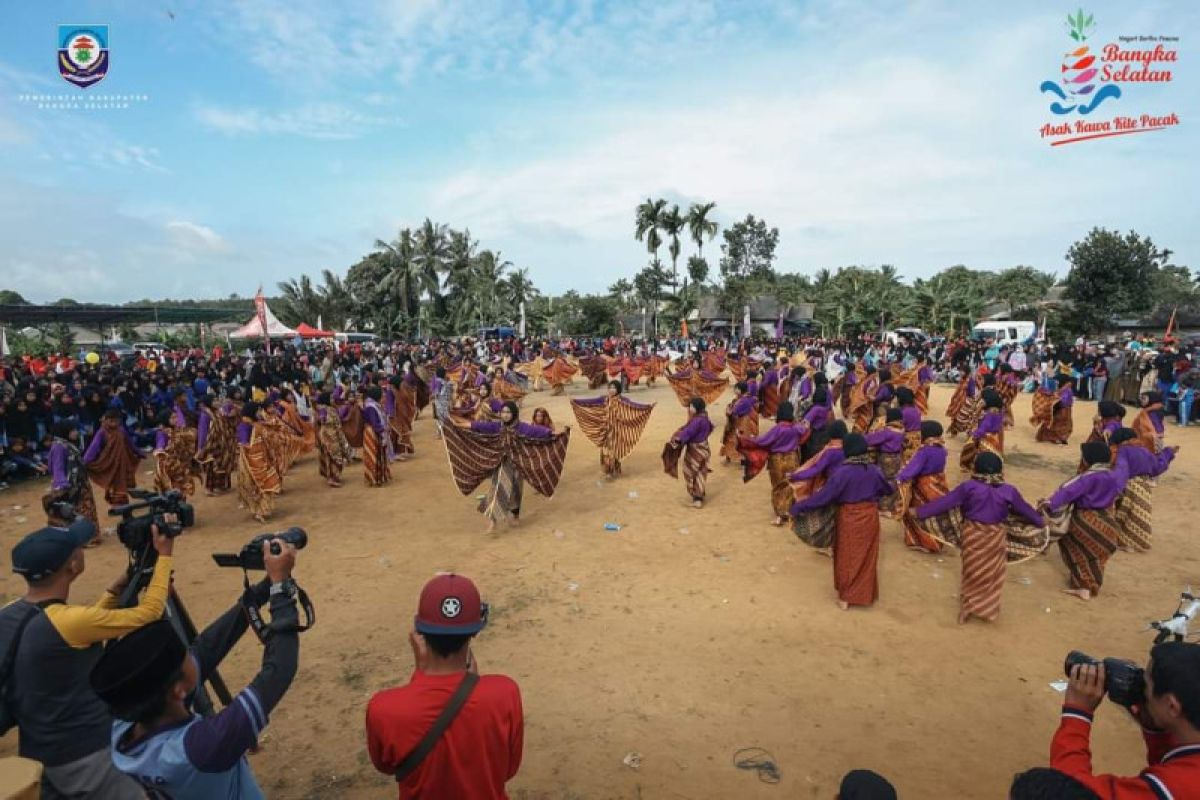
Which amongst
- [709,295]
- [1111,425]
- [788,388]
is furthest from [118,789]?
[709,295]

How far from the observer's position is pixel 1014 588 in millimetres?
6820

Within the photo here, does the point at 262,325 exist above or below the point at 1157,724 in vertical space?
above

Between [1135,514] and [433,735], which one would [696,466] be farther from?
[433,735]

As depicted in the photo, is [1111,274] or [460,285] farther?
[460,285]

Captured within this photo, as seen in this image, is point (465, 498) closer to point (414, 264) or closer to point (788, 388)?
point (788, 388)

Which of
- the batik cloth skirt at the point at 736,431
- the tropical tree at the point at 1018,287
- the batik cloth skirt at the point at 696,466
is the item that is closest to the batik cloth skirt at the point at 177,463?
the batik cloth skirt at the point at 696,466

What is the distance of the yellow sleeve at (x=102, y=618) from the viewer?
2.71 metres

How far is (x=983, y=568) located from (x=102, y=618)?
21.3 ft

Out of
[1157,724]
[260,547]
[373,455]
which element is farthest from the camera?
[373,455]

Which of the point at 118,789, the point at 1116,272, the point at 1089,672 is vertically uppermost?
the point at 1116,272

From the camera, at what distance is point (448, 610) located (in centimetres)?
215

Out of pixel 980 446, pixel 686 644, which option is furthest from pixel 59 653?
pixel 980 446

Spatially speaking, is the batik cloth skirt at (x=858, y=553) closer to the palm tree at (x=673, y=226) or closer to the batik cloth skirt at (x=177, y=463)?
the batik cloth skirt at (x=177, y=463)

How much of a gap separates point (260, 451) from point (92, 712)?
7177 millimetres
